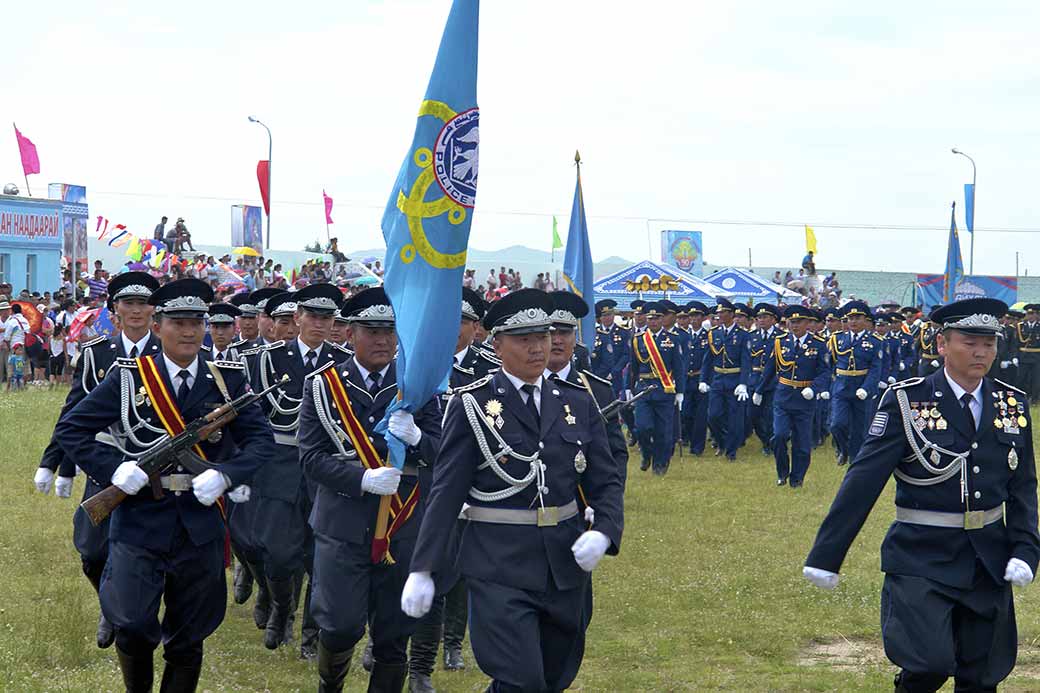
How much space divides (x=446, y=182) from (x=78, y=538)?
11.8 ft

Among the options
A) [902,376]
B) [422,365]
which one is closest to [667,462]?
[902,376]

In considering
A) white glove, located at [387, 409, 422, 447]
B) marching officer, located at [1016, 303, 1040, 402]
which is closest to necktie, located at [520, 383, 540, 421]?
white glove, located at [387, 409, 422, 447]

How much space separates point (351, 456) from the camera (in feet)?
22.5

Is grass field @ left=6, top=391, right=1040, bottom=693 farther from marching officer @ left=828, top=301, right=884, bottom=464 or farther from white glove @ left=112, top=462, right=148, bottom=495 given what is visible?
marching officer @ left=828, top=301, right=884, bottom=464

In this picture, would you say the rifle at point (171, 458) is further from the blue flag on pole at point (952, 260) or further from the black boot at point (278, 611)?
the blue flag on pole at point (952, 260)

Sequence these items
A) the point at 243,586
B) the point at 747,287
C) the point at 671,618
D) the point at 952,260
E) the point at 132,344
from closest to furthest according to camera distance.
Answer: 1. the point at 132,344
2. the point at 671,618
3. the point at 243,586
4. the point at 952,260
5. the point at 747,287

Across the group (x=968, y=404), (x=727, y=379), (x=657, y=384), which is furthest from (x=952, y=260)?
(x=968, y=404)

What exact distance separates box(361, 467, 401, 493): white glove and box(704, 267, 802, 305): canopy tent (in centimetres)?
2877

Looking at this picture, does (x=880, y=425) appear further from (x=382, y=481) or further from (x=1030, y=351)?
(x=1030, y=351)

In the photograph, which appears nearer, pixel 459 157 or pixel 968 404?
pixel 968 404

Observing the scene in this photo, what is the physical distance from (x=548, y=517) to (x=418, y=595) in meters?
0.66

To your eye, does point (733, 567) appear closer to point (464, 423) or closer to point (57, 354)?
point (464, 423)

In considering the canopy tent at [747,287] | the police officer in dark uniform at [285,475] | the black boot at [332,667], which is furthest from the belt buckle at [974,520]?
the canopy tent at [747,287]

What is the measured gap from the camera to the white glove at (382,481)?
21.0 feet
